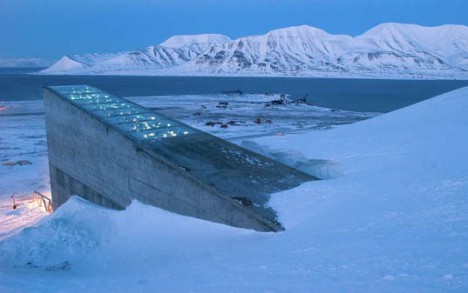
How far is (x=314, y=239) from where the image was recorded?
8188mm

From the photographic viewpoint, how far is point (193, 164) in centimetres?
1322

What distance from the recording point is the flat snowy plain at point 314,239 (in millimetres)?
6480

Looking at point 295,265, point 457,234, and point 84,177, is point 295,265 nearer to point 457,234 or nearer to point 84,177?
point 457,234

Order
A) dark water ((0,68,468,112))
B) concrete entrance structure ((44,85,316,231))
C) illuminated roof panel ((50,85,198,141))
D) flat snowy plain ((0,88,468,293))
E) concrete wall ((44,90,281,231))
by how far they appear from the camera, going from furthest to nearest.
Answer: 1. dark water ((0,68,468,112))
2. illuminated roof panel ((50,85,198,141))
3. concrete entrance structure ((44,85,316,231))
4. concrete wall ((44,90,281,231))
5. flat snowy plain ((0,88,468,293))

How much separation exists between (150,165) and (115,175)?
256 cm

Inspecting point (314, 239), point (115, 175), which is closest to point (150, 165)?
point (115, 175)

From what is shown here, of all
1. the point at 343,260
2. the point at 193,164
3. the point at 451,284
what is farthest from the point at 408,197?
the point at 193,164

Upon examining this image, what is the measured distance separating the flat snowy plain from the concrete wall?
0.55 metres

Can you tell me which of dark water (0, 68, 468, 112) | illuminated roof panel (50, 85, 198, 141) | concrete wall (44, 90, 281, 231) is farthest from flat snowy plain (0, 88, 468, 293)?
dark water (0, 68, 468, 112)

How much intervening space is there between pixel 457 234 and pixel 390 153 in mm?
6249

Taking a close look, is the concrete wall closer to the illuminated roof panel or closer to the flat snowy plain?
the illuminated roof panel

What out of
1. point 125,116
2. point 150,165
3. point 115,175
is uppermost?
point 125,116

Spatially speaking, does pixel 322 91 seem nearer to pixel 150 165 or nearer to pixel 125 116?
pixel 125 116

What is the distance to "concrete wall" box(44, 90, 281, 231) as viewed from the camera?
439 inches
